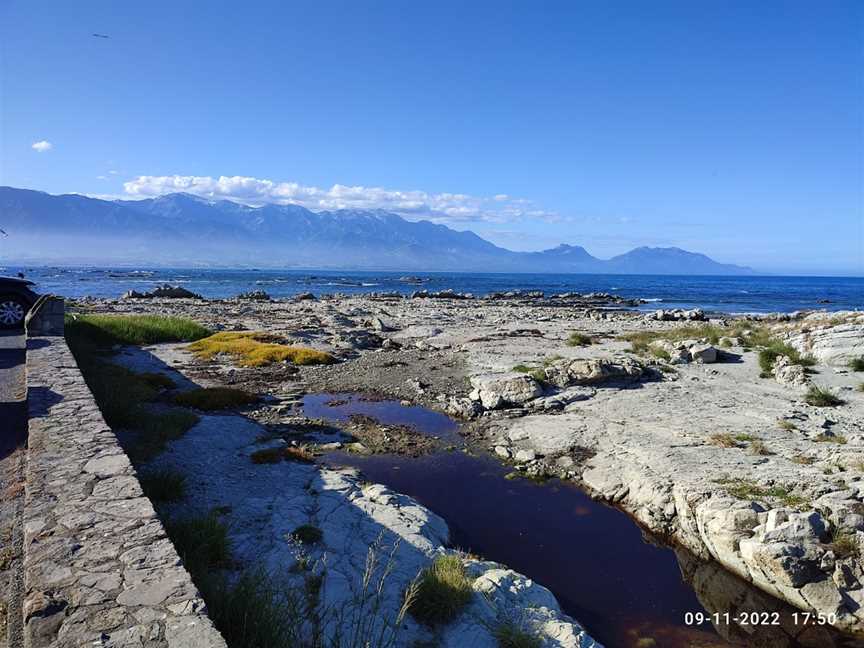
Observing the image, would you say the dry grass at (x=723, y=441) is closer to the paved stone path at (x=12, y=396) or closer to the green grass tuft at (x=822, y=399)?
the green grass tuft at (x=822, y=399)

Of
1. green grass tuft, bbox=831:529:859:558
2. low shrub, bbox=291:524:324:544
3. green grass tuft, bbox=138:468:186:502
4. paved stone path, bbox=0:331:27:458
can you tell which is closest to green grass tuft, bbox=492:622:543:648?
low shrub, bbox=291:524:324:544

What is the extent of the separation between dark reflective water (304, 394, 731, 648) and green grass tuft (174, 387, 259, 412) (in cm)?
518

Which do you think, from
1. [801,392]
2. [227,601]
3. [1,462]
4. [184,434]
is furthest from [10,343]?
[801,392]

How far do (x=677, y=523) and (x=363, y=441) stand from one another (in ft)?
24.7

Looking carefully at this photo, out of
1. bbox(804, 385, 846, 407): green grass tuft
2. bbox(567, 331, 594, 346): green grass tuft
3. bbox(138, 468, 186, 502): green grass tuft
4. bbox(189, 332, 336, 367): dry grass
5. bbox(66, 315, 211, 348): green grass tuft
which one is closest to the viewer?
bbox(138, 468, 186, 502): green grass tuft

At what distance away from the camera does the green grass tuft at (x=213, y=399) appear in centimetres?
1517

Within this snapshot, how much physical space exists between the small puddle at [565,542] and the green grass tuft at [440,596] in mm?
1760

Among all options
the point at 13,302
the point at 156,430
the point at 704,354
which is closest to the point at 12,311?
the point at 13,302

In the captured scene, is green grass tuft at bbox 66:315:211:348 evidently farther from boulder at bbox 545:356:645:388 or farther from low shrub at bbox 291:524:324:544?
boulder at bbox 545:356:645:388

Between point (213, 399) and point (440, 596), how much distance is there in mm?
11277

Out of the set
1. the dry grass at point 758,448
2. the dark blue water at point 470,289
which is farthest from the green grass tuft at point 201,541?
the dark blue water at point 470,289

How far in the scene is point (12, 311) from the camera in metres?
18.9

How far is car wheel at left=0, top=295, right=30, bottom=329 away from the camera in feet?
61.2

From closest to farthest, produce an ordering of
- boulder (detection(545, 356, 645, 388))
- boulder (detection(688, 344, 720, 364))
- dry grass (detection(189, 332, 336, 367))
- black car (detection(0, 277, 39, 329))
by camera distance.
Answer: boulder (detection(545, 356, 645, 388)) → black car (detection(0, 277, 39, 329)) → boulder (detection(688, 344, 720, 364)) → dry grass (detection(189, 332, 336, 367))
